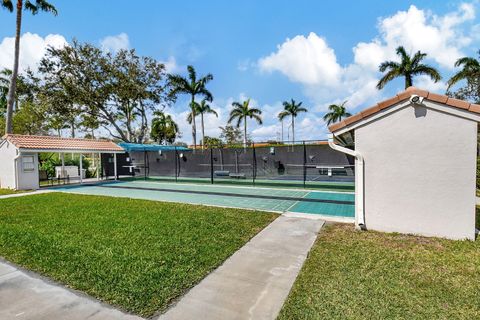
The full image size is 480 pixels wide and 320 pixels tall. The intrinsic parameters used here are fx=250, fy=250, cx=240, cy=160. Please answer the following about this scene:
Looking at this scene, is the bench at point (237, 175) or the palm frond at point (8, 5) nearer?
the bench at point (237, 175)

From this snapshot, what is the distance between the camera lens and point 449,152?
14.2 feet

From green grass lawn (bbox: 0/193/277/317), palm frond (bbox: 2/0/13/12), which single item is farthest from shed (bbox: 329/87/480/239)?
palm frond (bbox: 2/0/13/12)

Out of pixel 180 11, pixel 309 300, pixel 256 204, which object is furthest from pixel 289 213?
pixel 180 11

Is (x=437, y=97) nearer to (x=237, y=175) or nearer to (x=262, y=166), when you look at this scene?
(x=262, y=166)

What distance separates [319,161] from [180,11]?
30.9 feet

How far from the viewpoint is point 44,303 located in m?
2.60

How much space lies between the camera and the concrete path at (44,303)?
2.39m

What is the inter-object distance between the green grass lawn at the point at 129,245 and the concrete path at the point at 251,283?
7.5 inches

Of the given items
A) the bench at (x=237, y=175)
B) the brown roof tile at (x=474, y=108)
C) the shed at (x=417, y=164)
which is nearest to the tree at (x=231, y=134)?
the bench at (x=237, y=175)

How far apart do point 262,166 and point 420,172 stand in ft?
29.6

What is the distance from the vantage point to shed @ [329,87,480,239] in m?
4.26

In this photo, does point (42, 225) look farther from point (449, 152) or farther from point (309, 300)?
point (449, 152)

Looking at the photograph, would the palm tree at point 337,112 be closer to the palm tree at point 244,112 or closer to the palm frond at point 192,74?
the palm tree at point 244,112

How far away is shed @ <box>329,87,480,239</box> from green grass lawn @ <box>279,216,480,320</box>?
400 millimetres
